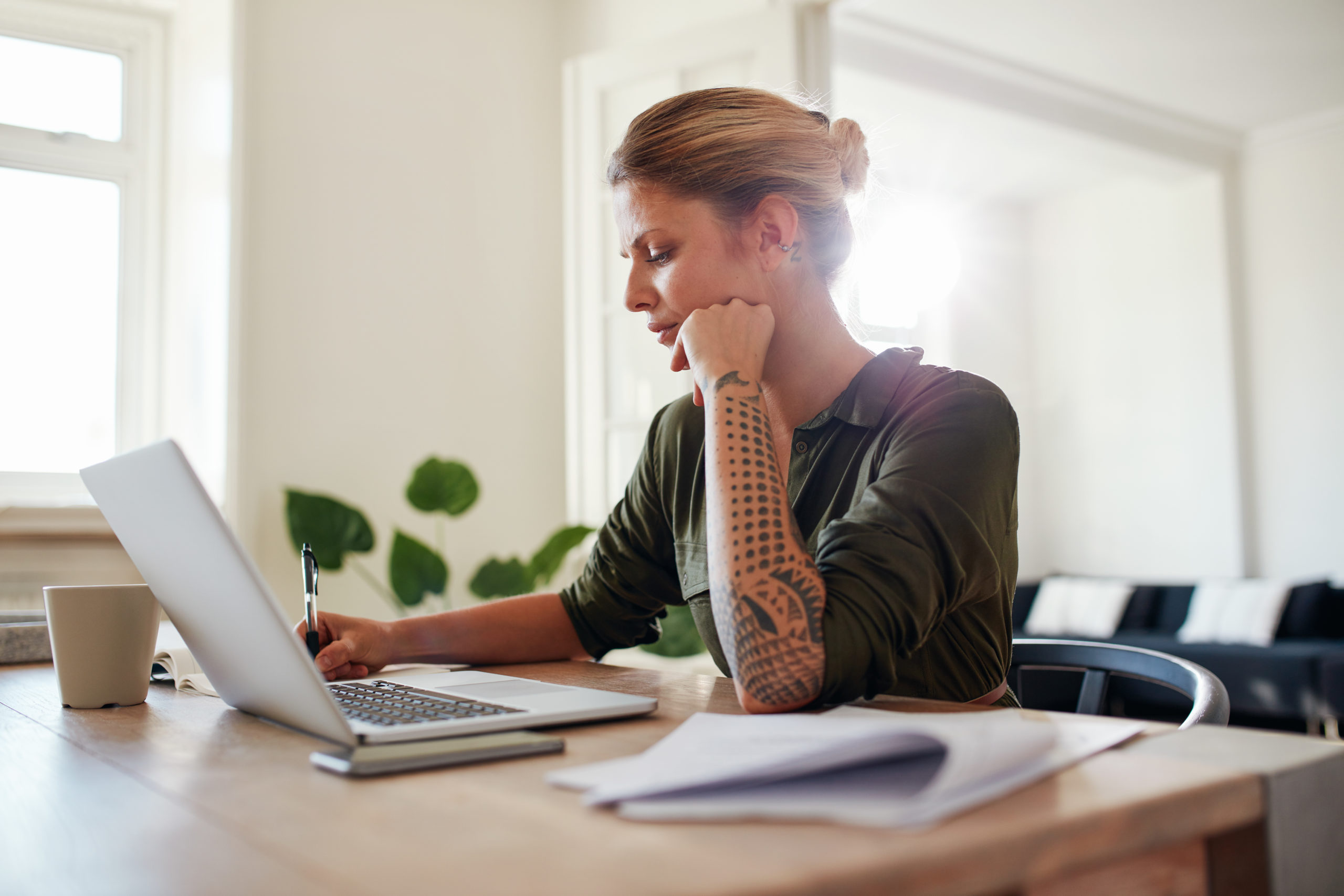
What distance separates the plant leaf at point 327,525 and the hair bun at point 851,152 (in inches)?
77.8

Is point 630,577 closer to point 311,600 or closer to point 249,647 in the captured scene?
point 311,600

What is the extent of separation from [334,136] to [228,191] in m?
0.45

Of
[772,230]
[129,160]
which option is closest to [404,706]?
[772,230]

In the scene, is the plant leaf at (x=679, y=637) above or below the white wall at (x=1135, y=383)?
below

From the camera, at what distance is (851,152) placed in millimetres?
1299

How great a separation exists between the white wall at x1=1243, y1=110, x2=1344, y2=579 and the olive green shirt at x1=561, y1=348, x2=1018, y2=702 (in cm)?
512

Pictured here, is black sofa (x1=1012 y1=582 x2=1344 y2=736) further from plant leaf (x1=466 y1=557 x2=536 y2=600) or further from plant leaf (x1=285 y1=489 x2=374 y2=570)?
plant leaf (x1=285 y1=489 x2=374 y2=570)

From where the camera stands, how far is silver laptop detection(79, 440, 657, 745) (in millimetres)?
665

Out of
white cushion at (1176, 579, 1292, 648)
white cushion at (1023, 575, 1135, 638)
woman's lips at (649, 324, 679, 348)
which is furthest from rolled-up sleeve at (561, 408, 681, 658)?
white cushion at (1023, 575, 1135, 638)

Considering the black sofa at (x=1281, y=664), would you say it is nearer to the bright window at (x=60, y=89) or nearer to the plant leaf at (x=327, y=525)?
the plant leaf at (x=327, y=525)

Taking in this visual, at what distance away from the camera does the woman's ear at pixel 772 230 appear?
1.20m

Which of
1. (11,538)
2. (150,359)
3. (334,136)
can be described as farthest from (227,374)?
(334,136)

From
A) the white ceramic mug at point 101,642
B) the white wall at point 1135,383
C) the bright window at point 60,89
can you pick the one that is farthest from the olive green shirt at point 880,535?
the white wall at point 1135,383

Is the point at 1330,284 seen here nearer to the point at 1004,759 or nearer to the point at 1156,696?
the point at 1156,696
